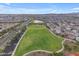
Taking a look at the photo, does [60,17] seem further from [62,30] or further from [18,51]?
[18,51]

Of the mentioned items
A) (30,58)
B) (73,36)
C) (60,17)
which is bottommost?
(30,58)

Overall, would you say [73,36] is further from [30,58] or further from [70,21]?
[30,58]

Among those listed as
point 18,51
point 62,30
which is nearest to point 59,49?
point 62,30

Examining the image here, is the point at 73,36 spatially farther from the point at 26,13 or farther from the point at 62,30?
the point at 26,13

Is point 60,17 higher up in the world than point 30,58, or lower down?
higher up

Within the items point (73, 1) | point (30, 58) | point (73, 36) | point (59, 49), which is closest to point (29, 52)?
point (30, 58)

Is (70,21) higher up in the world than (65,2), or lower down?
lower down
